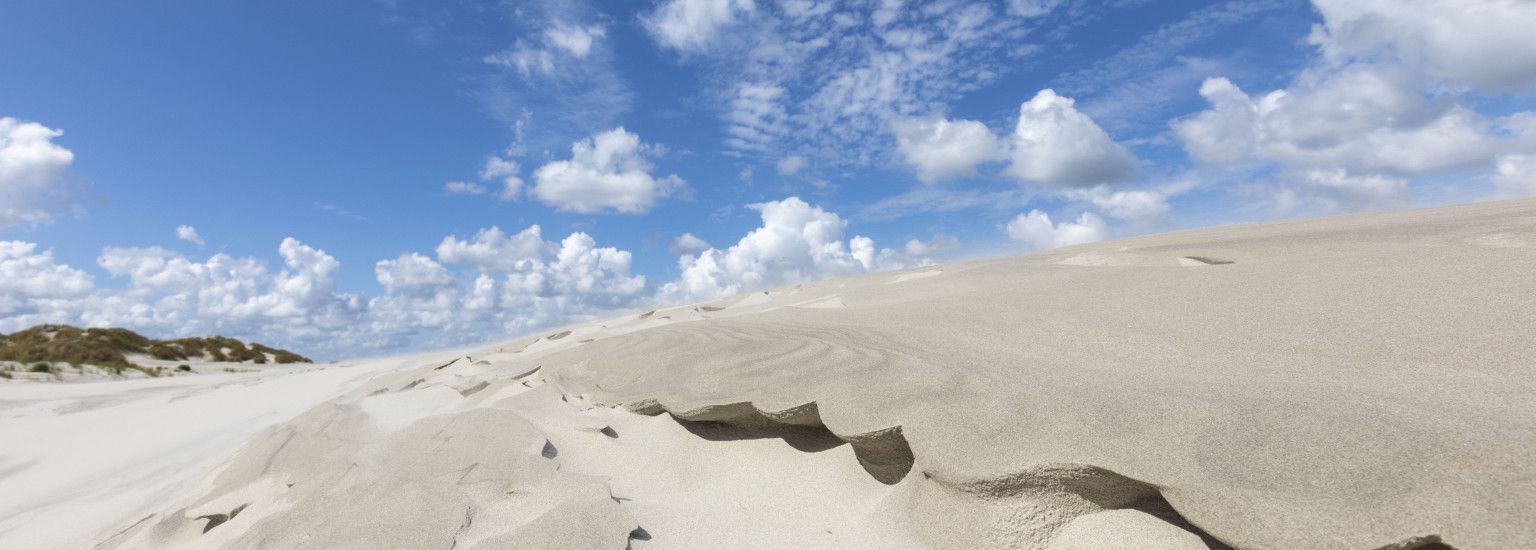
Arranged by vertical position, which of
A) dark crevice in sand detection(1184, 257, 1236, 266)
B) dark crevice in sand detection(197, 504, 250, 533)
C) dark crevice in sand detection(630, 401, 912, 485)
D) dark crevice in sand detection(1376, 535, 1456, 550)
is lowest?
dark crevice in sand detection(197, 504, 250, 533)

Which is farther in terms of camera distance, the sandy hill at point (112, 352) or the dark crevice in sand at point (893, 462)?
the sandy hill at point (112, 352)

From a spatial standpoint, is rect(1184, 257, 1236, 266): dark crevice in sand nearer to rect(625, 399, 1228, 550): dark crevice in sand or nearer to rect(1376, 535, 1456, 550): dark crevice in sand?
rect(625, 399, 1228, 550): dark crevice in sand

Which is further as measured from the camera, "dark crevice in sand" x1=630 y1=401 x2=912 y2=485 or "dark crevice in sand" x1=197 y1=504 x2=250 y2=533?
"dark crevice in sand" x1=197 y1=504 x2=250 y2=533

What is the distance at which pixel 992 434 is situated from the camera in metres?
1.86

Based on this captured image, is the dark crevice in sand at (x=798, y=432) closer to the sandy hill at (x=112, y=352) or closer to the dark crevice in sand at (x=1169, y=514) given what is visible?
the dark crevice in sand at (x=1169, y=514)

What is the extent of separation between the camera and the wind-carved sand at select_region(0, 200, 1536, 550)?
57.1 inches

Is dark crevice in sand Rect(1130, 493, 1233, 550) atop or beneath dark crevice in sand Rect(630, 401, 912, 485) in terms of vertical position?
beneath

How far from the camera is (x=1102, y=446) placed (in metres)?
1.67

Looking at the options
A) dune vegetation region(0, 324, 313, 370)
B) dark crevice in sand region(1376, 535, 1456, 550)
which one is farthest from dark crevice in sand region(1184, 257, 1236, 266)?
dune vegetation region(0, 324, 313, 370)

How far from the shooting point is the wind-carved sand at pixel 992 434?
1.45 metres

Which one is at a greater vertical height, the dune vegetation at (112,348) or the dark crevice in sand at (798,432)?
the dune vegetation at (112,348)

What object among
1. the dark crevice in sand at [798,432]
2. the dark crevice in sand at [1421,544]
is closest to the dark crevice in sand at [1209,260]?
the dark crevice in sand at [798,432]

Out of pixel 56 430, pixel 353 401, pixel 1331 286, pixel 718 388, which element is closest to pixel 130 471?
pixel 353 401

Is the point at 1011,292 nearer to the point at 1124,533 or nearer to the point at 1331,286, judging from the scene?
the point at 1331,286
